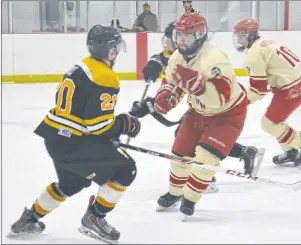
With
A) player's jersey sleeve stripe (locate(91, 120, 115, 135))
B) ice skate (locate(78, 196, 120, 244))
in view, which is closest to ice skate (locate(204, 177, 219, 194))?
ice skate (locate(78, 196, 120, 244))

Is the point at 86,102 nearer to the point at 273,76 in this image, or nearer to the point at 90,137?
the point at 90,137

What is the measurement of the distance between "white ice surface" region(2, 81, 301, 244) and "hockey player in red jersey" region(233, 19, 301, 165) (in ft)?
0.76

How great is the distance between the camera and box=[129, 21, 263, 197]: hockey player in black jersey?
258cm

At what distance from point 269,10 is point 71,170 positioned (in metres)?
6.84

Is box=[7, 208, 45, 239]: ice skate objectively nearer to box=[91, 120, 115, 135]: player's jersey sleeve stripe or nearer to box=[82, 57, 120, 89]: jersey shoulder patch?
box=[91, 120, 115, 135]: player's jersey sleeve stripe

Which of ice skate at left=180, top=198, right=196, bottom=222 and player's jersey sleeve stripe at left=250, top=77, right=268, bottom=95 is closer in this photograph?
ice skate at left=180, top=198, right=196, bottom=222

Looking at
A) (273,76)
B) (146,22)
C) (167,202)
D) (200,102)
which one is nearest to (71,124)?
(200,102)

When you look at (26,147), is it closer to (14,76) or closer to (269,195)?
(269,195)

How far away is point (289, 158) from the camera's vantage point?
356cm

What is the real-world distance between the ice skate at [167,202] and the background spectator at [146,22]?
17.8 feet

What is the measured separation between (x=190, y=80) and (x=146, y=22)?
5756 millimetres

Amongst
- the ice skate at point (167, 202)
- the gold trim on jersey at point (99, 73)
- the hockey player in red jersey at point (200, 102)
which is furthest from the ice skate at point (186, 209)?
the gold trim on jersey at point (99, 73)

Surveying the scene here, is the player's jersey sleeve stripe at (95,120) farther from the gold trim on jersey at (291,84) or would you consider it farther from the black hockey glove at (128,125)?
the gold trim on jersey at (291,84)

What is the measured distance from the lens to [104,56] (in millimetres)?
2178
